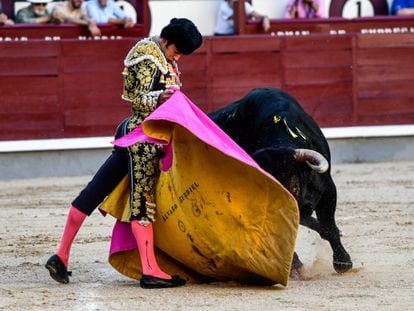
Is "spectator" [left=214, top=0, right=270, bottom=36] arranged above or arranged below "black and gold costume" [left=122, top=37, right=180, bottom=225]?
below

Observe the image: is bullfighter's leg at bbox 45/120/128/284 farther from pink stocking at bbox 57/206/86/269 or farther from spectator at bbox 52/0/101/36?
spectator at bbox 52/0/101/36

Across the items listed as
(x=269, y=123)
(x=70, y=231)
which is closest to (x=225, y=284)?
(x=70, y=231)

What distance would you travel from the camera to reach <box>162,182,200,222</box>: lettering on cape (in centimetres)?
466

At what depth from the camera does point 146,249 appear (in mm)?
4734

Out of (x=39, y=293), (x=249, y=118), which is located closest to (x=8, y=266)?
(x=39, y=293)

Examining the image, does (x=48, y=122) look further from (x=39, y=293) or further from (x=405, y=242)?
(x=39, y=293)

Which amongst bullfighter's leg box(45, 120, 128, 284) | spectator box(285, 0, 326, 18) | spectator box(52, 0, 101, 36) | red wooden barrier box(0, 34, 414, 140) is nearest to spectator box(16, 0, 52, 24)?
spectator box(52, 0, 101, 36)

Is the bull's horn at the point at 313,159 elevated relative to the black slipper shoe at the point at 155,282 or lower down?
elevated

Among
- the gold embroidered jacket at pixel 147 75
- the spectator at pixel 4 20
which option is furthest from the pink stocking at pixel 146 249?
the spectator at pixel 4 20

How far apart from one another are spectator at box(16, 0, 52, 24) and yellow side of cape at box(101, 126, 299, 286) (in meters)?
5.23

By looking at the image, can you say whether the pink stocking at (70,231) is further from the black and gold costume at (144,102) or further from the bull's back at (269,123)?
the bull's back at (269,123)

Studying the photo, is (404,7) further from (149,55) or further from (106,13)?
(149,55)

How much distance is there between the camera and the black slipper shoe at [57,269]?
4.81 m

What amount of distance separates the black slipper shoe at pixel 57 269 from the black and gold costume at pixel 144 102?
13.8 inches
